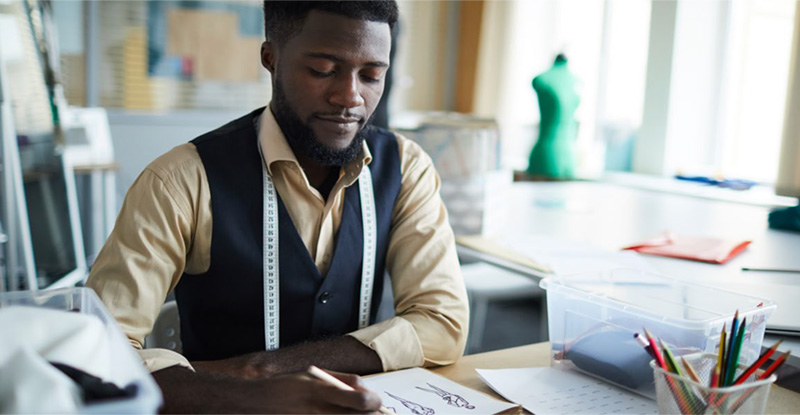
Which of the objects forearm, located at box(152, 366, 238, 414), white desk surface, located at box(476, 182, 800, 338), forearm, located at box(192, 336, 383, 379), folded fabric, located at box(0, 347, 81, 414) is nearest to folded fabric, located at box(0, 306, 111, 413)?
folded fabric, located at box(0, 347, 81, 414)

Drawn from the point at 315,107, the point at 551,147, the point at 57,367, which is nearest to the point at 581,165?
the point at 551,147

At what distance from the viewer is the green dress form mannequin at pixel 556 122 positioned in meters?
2.78

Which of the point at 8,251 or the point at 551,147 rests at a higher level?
the point at 551,147

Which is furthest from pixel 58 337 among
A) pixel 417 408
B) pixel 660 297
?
pixel 660 297

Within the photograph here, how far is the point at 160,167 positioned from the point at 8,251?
6.08 feet

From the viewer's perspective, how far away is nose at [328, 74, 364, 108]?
1.27 meters

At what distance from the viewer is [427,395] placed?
102cm

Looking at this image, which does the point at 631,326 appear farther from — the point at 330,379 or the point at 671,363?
the point at 330,379

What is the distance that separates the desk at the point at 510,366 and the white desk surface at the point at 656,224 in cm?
24

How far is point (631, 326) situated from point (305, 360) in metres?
0.52

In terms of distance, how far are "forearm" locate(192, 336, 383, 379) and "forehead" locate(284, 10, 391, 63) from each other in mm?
513

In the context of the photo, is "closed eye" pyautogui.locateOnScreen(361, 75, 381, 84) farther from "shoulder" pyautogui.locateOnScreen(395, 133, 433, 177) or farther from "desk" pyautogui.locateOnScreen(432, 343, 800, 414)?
"desk" pyautogui.locateOnScreen(432, 343, 800, 414)

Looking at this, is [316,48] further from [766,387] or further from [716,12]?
[716,12]

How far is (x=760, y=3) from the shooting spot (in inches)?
131
